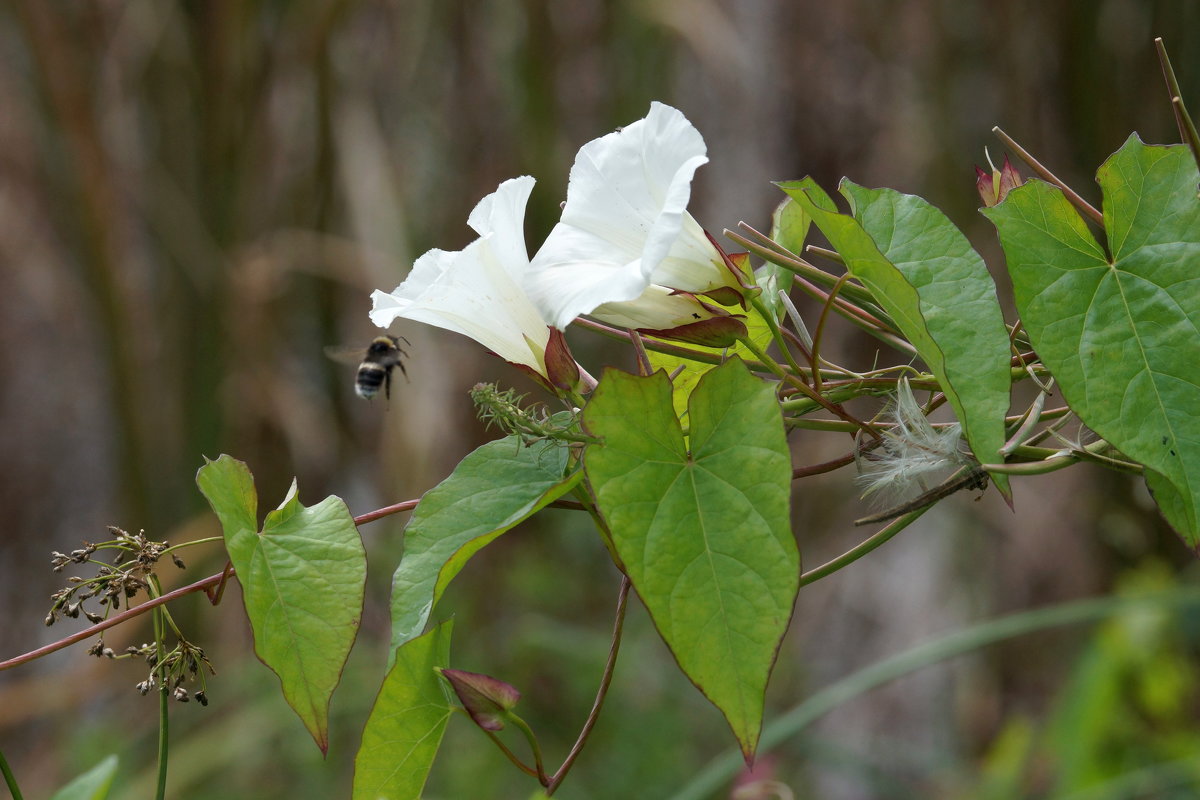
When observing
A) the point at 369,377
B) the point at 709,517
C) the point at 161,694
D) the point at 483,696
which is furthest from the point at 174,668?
the point at 369,377

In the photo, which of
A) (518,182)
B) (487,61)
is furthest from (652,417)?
(487,61)

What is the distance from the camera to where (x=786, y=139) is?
2754mm

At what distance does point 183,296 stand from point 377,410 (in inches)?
22.0

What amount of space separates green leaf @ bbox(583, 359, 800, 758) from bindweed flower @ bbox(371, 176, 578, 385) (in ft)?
0.26

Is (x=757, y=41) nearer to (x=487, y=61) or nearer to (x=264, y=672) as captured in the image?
(x=487, y=61)

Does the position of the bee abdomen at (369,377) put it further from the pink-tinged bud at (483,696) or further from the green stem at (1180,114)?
the green stem at (1180,114)

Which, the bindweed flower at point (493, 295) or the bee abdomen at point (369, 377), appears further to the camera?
the bee abdomen at point (369, 377)

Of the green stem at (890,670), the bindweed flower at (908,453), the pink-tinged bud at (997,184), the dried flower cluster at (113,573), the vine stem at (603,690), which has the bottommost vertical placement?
the green stem at (890,670)

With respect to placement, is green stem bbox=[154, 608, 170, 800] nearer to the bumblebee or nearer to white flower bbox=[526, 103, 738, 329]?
white flower bbox=[526, 103, 738, 329]

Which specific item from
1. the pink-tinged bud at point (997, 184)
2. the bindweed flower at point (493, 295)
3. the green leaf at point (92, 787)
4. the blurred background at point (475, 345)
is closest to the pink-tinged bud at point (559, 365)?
the bindweed flower at point (493, 295)

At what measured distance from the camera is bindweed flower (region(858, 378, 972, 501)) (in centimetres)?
47

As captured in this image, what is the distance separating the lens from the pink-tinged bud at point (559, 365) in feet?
→ 1.57

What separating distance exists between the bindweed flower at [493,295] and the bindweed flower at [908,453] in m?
0.16

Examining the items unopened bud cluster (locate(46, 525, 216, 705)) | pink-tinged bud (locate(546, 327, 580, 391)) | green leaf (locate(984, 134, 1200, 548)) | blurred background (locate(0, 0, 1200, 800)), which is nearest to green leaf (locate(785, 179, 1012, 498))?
green leaf (locate(984, 134, 1200, 548))
